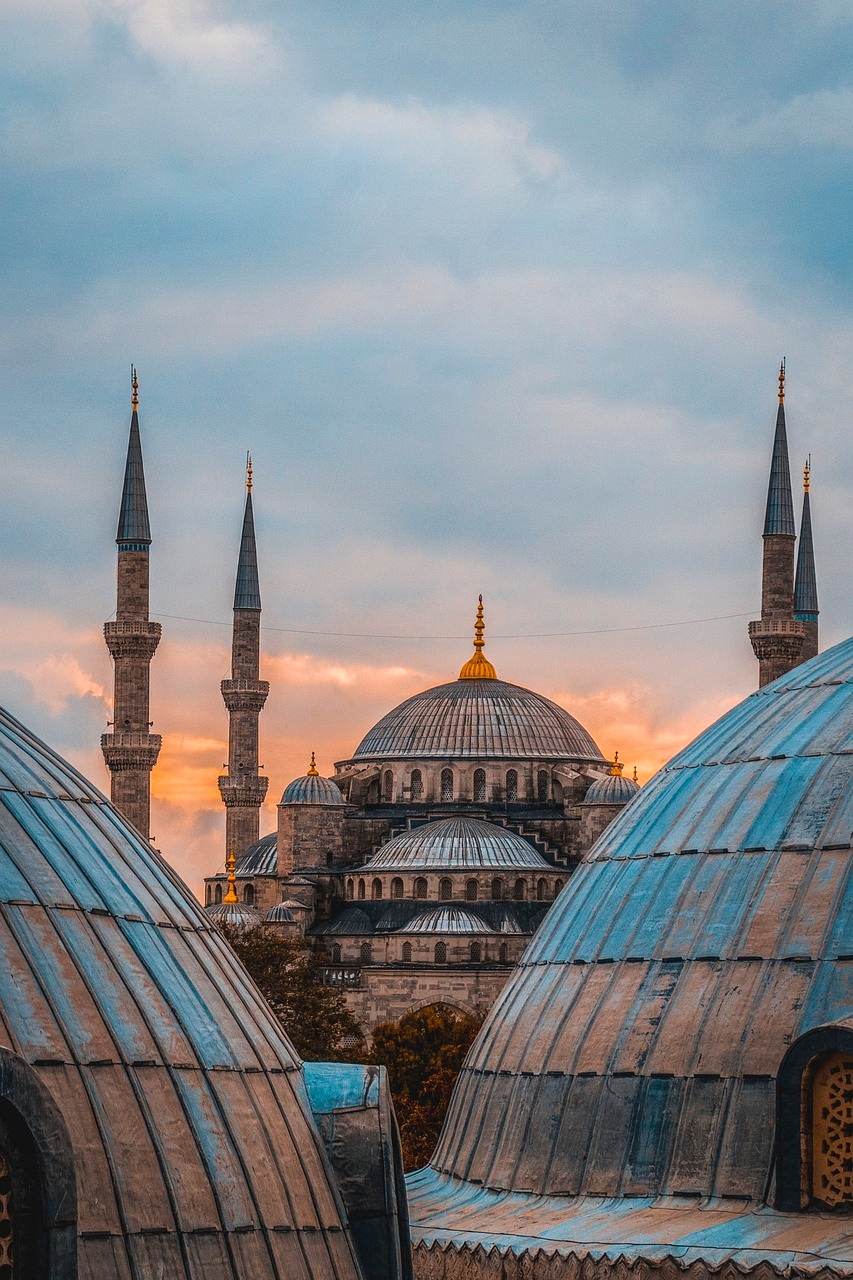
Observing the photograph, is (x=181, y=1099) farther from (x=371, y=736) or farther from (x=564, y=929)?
(x=371, y=736)

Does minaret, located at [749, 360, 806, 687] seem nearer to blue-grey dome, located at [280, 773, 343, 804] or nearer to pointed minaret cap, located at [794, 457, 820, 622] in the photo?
pointed minaret cap, located at [794, 457, 820, 622]

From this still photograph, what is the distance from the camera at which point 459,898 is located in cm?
7244

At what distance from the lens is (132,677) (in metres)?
57.2

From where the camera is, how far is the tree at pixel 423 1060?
42531 millimetres

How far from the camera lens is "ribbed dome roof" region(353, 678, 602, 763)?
270 feet

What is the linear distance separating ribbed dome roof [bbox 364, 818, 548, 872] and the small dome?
3.22m

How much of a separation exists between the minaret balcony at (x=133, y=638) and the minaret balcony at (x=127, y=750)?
190cm

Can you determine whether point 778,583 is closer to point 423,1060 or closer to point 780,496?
point 780,496

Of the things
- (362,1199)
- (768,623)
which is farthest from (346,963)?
(362,1199)

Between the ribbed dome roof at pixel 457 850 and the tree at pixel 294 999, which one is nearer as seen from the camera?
the tree at pixel 294 999

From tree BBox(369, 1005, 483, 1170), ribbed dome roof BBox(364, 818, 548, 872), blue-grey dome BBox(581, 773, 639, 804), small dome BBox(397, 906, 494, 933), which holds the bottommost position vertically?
tree BBox(369, 1005, 483, 1170)

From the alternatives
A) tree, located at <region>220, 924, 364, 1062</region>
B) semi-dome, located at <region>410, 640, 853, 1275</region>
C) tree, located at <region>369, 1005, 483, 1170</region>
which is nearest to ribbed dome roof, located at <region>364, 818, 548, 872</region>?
tree, located at <region>369, 1005, 483, 1170</region>

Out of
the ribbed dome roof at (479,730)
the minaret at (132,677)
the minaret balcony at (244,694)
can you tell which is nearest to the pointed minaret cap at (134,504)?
the minaret at (132,677)

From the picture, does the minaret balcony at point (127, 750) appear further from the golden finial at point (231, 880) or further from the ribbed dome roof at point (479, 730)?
the ribbed dome roof at point (479, 730)
